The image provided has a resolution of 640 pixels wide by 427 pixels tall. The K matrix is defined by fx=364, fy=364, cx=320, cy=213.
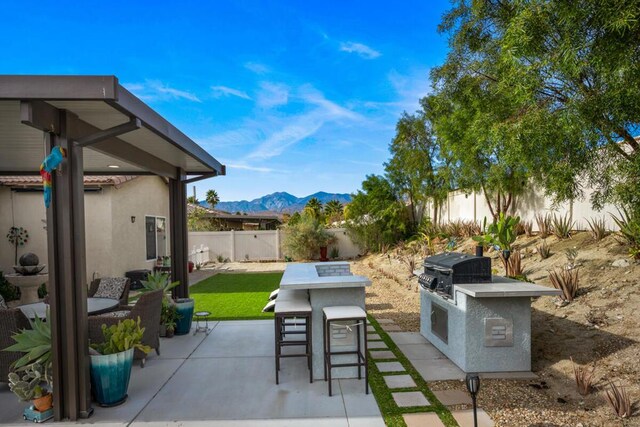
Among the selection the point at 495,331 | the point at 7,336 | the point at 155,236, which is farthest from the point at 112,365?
the point at 155,236

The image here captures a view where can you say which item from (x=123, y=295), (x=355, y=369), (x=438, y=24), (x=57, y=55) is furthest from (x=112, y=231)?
(x=438, y=24)

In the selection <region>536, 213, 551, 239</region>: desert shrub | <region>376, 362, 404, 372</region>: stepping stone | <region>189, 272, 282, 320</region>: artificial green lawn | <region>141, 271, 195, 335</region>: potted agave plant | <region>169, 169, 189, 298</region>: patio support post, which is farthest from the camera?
<region>536, 213, 551, 239</region>: desert shrub

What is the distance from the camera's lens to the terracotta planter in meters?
3.46

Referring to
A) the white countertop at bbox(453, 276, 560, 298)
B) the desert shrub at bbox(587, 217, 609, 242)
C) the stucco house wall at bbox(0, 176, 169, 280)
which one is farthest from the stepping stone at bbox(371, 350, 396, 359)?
the stucco house wall at bbox(0, 176, 169, 280)

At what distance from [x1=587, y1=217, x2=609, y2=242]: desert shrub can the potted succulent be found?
28.3ft

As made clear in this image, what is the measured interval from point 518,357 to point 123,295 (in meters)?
6.30

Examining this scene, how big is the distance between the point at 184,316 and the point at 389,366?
3598 mm

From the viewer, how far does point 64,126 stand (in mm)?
3443

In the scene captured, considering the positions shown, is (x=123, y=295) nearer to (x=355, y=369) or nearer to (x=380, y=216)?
(x=355, y=369)

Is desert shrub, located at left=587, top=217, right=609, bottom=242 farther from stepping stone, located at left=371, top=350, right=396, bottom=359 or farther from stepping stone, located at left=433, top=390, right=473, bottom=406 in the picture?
stepping stone, located at left=433, top=390, right=473, bottom=406

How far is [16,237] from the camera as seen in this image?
31.8 ft

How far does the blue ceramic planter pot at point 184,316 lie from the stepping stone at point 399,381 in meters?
3.63

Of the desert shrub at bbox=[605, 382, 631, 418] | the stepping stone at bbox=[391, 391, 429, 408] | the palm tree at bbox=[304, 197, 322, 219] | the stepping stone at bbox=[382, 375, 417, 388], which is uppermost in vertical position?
the palm tree at bbox=[304, 197, 322, 219]

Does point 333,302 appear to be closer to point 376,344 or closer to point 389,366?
point 389,366
